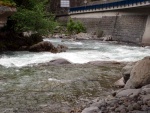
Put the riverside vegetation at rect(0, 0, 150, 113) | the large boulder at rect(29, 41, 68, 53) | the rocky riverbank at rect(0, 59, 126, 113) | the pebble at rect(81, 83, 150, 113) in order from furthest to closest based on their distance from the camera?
the large boulder at rect(29, 41, 68, 53) < the rocky riverbank at rect(0, 59, 126, 113) < the riverside vegetation at rect(0, 0, 150, 113) < the pebble at rect(81, 83, 150, 113)

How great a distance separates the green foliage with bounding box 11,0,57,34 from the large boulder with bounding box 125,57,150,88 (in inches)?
454

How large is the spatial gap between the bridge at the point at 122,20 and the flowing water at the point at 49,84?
11.9m

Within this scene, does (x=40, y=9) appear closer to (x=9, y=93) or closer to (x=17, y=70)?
(x=17, y=70)

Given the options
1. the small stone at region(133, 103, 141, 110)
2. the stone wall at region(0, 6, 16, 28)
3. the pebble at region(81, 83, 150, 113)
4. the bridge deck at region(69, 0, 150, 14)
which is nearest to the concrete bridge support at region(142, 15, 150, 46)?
the bridge deck at region(69, 0, 150, 14)

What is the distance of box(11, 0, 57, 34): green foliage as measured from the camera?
2009 cm

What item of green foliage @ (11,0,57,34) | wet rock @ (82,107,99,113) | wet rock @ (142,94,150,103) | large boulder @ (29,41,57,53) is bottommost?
large boulder @ (29,41,57,53)

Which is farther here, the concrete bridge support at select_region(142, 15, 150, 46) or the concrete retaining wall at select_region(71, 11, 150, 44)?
the concrete retaining wall at select_region(71, 11, 150, 44)

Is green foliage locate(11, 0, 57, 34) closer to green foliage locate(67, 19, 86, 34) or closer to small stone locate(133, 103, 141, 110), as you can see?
small stone locate(133, 103, 141, 110)

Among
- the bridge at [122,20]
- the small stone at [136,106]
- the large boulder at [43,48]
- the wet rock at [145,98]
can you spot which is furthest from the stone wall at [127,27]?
the small stone at [136,106]

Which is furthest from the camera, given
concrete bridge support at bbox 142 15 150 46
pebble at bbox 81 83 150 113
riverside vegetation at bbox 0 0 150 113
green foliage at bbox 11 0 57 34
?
concrete bridge support at bbox 142 15 150 46

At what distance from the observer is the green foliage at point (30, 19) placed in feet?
65.9

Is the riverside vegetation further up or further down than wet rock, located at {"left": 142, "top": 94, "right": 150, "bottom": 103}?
further down

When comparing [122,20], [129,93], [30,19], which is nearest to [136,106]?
[129,93]

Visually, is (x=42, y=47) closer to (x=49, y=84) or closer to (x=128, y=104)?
(x=49, y=84)
